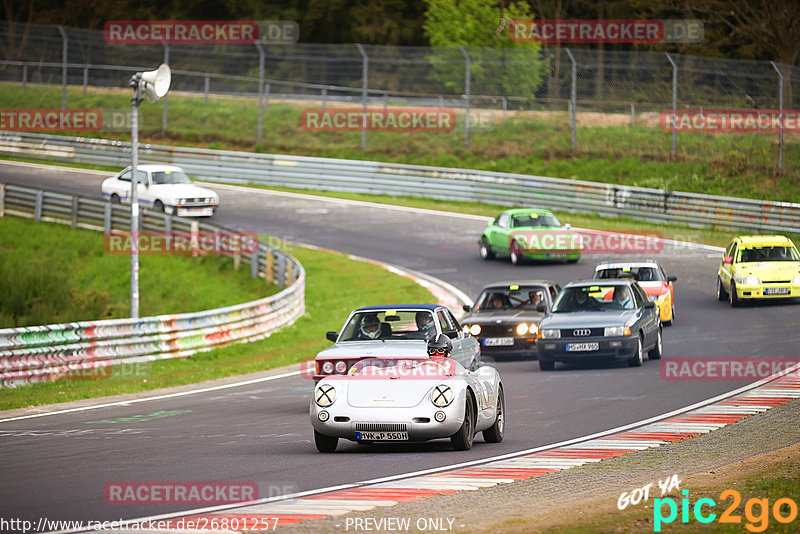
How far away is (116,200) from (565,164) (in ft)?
54.1

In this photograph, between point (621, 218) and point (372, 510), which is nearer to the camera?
point (372, 510)

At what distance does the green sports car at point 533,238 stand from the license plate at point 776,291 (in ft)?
21.2

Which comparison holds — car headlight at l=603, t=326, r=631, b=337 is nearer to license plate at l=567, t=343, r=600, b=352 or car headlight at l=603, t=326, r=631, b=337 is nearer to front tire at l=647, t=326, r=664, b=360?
license plate at l=567, t=343, r=600, b=352

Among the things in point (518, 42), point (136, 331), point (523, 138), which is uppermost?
point (518, 42)

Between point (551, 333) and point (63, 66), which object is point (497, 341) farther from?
point (63, 66)

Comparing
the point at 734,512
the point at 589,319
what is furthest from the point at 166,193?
the point at 734,512

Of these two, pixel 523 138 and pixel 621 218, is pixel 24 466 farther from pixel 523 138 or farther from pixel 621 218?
pixel 523 138

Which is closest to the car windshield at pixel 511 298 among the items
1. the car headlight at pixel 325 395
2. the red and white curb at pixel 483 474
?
the red and white curb at pixel 483 474

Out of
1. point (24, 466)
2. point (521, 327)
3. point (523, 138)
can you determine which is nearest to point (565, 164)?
point (523, 138)

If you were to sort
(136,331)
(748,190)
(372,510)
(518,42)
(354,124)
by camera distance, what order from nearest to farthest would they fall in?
(372,510) < (136,331) < (748,190) < (354,124) < (518,42)

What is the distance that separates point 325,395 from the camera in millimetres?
12117

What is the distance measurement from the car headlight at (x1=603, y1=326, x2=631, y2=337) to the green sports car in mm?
12275

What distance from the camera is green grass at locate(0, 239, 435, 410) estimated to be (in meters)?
19.2

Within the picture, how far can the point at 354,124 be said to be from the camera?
51688 mm
